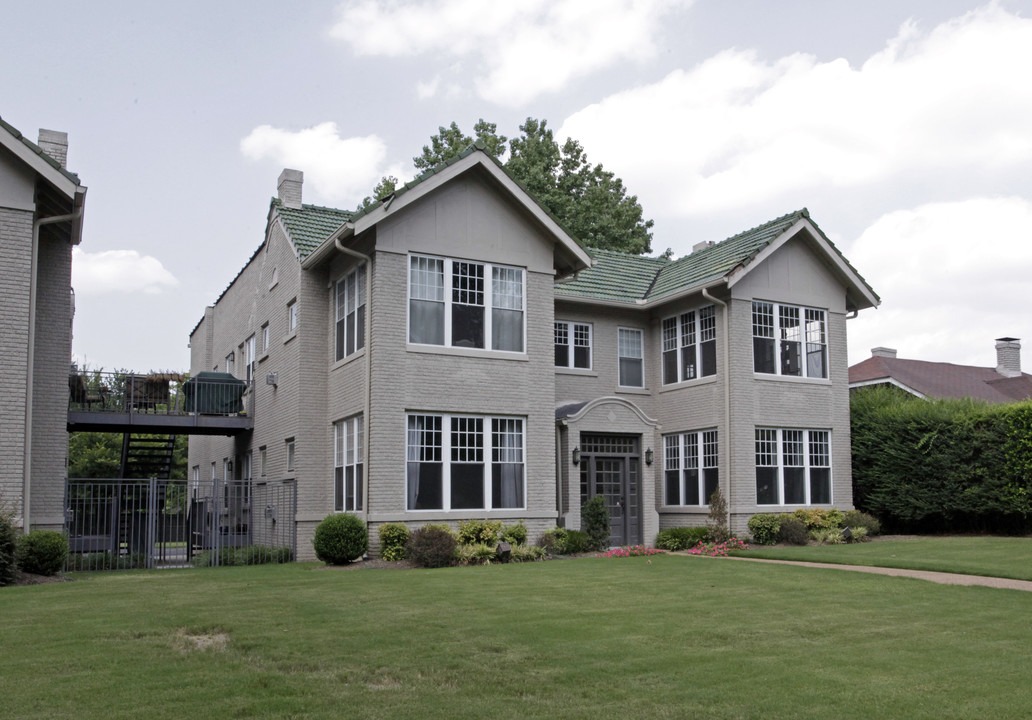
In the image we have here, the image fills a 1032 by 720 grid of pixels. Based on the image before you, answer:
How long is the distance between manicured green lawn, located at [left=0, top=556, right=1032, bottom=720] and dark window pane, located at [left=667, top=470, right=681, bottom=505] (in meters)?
10.4

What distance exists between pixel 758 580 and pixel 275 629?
7.15 meters

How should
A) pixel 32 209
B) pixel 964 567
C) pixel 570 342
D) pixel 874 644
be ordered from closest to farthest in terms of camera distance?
1. pixel 874 644
2. pixel 964 567
3. pixel 32 209
4. pixel 570 342

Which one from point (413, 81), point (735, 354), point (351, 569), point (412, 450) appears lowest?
point (351, 569)

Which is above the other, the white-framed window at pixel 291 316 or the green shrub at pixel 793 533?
the white-framed window at pixel 291 316

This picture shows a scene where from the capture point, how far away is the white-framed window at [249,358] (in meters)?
27.5

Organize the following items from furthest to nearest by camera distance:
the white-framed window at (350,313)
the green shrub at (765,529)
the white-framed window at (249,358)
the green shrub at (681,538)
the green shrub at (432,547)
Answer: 1. the white-framed window at (249,358)
2. the green shrub at (765,529)
3. the green shrub at (681,538)
4. the white-framed window at (350,313)
5. the green shrub at (432,547)

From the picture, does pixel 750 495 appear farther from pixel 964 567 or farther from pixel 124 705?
pixel 124 705

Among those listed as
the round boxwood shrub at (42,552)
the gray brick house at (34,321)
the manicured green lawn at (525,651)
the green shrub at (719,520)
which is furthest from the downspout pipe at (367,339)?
the green shrub at (719,520)

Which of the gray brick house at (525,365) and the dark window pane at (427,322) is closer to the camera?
the gray brick house at (525,365)

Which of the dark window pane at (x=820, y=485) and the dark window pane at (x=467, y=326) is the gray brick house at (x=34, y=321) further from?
the dark window pane at (x=820, y=485)

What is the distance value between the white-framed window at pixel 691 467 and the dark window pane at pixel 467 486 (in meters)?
6.44

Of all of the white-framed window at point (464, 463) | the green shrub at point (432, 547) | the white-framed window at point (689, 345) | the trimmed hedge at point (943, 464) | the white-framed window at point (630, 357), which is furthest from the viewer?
the white-framed window at point (630, 357)

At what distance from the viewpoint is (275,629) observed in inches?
387

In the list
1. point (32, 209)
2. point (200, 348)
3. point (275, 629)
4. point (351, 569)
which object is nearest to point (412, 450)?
point (351, 569)
